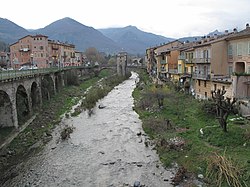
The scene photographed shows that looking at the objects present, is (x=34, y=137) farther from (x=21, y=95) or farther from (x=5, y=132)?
(x=21, y=95)

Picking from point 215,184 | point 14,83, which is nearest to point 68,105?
point 14,83

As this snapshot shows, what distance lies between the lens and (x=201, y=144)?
2527 centimetres

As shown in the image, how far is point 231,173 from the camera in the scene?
18.6m

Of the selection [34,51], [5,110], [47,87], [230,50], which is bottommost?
[5,110]

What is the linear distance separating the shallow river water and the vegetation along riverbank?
138 centimetres

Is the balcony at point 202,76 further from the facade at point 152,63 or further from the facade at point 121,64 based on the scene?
the facade at point 121,64

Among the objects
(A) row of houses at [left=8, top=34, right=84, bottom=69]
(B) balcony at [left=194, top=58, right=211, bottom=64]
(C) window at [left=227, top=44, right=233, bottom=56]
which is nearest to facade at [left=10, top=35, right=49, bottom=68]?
(A) row of houses at [left=8, top=34, right=84, bottom=69]

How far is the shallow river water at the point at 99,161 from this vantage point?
2108cm

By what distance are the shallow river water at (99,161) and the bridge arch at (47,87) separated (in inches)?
691

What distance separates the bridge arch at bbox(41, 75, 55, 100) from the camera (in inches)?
2058

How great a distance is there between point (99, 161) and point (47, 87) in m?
32.9

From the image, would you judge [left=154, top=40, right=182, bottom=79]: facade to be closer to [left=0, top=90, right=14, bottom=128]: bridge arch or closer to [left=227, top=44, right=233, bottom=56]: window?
[left=227, top=44, right=233, bottom=56]: window

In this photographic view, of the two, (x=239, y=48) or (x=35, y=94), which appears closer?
(x=239, y=48)

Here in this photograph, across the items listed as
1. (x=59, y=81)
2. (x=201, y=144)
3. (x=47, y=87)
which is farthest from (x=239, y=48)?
(x=59, y=81)
